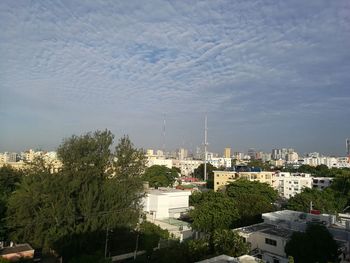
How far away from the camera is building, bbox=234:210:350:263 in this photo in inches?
535

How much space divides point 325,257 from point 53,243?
11167 millimetres

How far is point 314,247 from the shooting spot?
11.6 m

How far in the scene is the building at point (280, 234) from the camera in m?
13.6

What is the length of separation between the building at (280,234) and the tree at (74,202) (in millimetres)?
6331

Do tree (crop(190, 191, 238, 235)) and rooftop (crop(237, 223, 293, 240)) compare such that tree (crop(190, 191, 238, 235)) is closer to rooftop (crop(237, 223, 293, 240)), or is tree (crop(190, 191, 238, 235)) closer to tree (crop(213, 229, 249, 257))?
rooftop (crop(237, 223, 293, 240))

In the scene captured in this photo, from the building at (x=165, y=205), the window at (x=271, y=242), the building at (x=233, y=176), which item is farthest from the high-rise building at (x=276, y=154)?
the window at (x=271, y=242)

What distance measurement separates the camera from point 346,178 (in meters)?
31.2

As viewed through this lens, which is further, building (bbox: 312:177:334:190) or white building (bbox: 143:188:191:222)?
building (bbox: 312:177:334:190)

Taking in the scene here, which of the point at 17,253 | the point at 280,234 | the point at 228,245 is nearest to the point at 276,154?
the point at 280,234

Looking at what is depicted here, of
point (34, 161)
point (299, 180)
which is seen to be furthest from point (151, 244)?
point (299, 180)

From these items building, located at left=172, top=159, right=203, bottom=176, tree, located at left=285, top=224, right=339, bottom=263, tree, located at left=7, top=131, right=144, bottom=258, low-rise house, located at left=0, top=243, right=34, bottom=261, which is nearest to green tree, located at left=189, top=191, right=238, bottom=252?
tree, located at left=7, top=131, right=144, bottom=258

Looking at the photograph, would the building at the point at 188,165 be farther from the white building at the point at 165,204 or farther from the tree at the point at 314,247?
the tree at the point at 314,247

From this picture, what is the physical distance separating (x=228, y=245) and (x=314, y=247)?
2955 mm

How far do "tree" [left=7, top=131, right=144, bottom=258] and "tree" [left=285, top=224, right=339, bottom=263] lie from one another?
8632 millimetres
